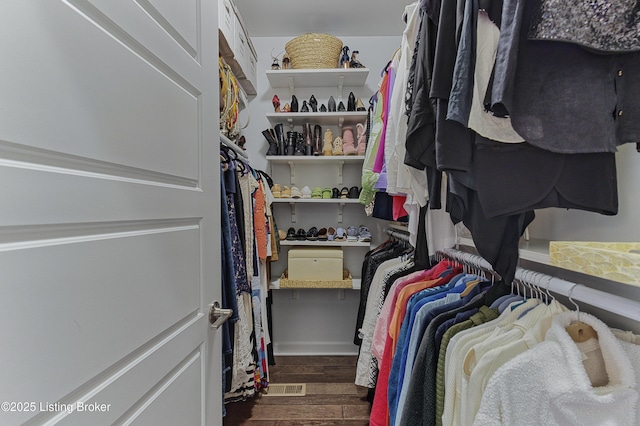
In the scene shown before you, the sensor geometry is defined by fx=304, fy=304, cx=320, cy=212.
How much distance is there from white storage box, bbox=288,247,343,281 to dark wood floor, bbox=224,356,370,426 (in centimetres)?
67

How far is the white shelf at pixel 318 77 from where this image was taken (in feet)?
7.06

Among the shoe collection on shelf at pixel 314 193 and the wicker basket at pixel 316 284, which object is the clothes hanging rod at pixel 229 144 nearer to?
the shoe collection on shelf at pixel 314 193

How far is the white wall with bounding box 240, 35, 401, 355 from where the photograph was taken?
2.45 metres

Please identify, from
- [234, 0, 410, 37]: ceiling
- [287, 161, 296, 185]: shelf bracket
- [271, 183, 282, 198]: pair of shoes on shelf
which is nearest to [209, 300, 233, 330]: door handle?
[271, 183, 282, 198]: pair of shoes on shelf

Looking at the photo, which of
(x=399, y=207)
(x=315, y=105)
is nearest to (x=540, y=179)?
(x=399, y=207)

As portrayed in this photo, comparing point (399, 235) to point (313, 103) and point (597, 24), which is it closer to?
point (313, 103)

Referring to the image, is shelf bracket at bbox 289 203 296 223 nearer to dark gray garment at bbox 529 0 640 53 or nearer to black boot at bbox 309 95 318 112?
black boot at bbox 309 95 318 112

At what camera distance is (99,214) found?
489 mm

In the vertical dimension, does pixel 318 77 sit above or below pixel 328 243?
above

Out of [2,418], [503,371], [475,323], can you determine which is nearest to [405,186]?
[475,323]

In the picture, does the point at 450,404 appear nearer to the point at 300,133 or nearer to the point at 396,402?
the point at 396,402

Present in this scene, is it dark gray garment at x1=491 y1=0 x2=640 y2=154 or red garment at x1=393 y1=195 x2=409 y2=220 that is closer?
dark gray garment at x1=491 y1=0 x2=640 y2=154

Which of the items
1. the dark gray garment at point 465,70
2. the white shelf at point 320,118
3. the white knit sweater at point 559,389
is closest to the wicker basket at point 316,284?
the white shelf at point 320,118

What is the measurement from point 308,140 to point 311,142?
29 mm
